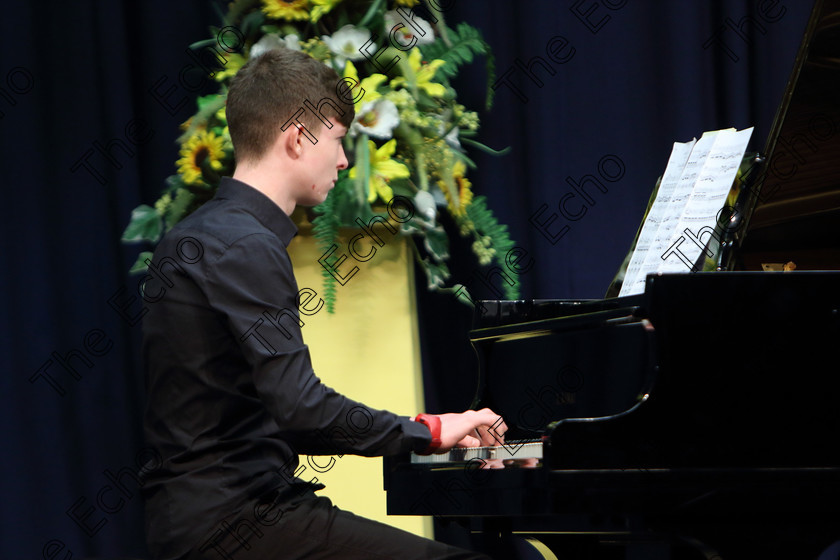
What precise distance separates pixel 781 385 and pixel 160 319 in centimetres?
104

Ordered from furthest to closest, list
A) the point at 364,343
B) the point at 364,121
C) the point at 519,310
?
the point at 364,343
the point at 364,121
the point at 519,310

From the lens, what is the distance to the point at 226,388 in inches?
62.2

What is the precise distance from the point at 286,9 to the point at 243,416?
1.26 metres

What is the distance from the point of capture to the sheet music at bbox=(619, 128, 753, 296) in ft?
6.40

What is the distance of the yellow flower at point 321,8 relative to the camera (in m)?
2.45

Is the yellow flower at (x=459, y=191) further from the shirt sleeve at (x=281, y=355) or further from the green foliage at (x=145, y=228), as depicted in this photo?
the shirt sleeve at (x=281, y=355)

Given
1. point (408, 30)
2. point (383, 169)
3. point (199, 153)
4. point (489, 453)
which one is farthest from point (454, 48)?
point (489, 453)

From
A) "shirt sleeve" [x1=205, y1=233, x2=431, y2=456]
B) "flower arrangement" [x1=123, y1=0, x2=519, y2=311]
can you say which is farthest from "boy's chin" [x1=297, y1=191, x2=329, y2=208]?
"flower arrangement" [x1=123, y1=0, x2=519, y2=311]

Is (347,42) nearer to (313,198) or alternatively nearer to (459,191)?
(459,191)

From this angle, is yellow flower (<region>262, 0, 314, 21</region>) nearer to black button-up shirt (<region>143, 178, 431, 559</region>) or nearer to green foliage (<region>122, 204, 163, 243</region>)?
green foliage (<region>122, 204, 163, 243</region>)

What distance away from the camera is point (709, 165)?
6.84 ft

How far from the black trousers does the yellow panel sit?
926 millimetres

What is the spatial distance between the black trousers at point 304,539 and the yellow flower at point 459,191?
1250 mm

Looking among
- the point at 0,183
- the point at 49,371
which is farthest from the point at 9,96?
the point at 49,371
